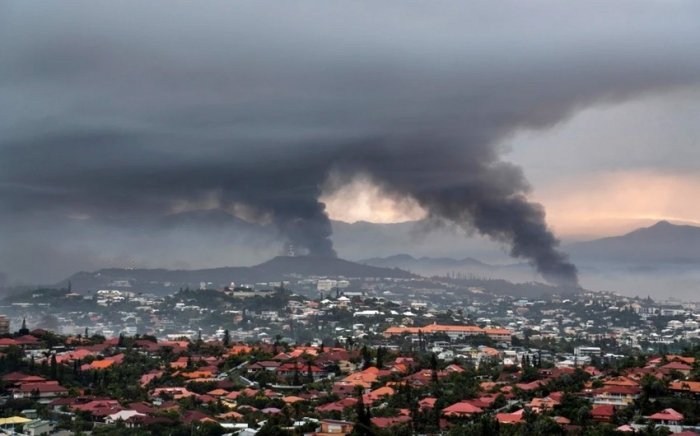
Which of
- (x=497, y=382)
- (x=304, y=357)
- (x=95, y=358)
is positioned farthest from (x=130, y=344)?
(x=497, y=382)

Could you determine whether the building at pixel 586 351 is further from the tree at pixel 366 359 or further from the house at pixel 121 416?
the house at pixel 121 416

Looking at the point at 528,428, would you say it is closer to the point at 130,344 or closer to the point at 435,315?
the point at 130,344

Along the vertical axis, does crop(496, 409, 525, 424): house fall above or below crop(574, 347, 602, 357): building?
above

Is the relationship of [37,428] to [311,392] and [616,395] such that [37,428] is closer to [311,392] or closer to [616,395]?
[311,392]

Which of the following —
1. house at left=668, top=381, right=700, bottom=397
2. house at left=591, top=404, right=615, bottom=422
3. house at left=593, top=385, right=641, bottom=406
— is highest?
house at left=668, top=381, right=700, bottom=397

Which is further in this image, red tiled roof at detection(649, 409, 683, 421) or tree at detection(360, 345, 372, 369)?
tree at detection(360, 345, 372, 369)

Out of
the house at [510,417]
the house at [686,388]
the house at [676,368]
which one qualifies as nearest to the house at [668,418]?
the house at [686,388]

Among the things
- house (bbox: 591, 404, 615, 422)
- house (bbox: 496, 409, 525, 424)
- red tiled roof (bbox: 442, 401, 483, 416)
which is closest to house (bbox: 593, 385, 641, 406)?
house (bbox: 591, 404, 615, 422)

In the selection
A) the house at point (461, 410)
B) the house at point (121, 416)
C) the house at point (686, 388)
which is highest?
the house at point (686, 388)

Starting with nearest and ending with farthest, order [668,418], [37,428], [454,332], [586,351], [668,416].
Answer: [668,418] → [668,416] → [37,428] → [586,351] → [454,332]

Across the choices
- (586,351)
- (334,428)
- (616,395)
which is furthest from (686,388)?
(586,351)

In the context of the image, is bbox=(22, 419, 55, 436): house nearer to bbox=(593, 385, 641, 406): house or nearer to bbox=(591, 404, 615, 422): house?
bbox=(591, 404, 615, 422): house

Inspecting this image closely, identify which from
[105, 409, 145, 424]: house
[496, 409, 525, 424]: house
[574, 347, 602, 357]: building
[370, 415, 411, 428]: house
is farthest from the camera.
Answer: [574, 347, 602, 357]: building
